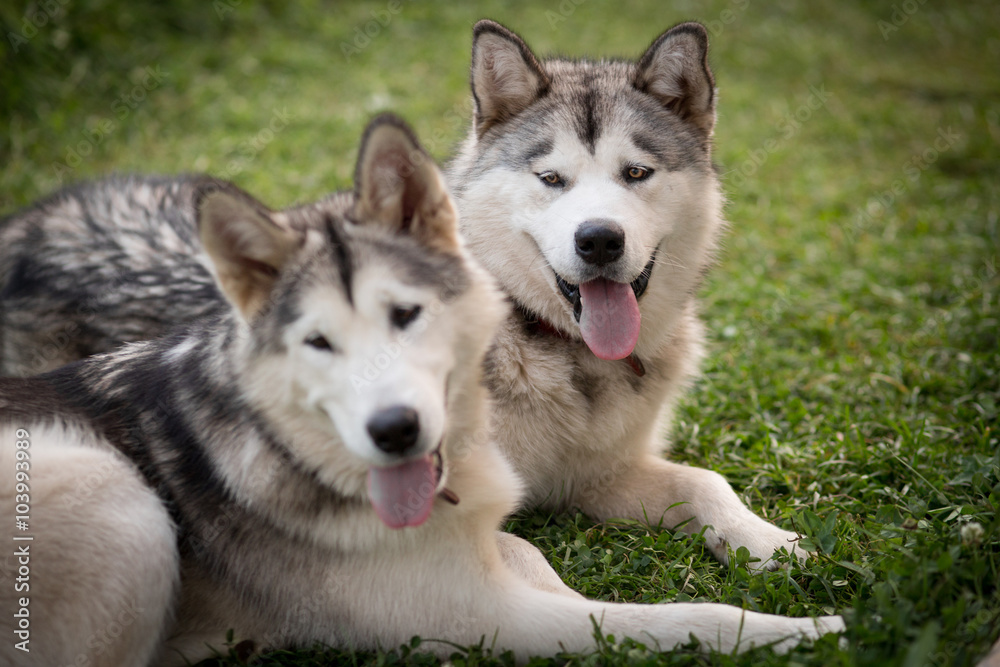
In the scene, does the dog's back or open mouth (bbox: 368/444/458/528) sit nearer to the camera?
open mouth (bbox: 368/444/458/528)

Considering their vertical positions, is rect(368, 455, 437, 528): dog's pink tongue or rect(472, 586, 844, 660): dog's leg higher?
rect(368, 455, 437, 528): dog's pink tongue

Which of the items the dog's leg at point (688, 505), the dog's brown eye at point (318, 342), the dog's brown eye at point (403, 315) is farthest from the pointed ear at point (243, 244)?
the dog's leg at point (688, 505)

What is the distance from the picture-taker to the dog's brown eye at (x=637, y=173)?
357cm

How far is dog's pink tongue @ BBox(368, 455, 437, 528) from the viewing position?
2.48m

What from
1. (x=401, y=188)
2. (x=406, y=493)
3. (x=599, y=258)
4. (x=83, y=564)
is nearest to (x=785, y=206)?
(x=599, y=258)

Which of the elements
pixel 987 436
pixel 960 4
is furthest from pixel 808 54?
pixel 987 436

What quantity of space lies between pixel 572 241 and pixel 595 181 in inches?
15.2

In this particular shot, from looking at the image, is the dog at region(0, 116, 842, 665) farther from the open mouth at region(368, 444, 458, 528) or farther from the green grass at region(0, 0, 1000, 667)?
the green grass at region(0, 0, 1000, 667)

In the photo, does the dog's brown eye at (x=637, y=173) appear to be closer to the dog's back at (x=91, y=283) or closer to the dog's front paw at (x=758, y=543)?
the dog's front paw at (x=758, y=543)

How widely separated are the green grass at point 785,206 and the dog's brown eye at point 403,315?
1203 mm

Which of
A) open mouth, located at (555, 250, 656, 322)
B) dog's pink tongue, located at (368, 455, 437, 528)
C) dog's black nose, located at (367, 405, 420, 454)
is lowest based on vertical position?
dog's pink tongue, located at (368, 455, 437, 528)

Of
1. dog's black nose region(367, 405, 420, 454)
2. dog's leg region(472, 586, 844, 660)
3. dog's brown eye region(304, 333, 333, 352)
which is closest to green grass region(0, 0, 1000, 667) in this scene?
dog's leg region(472, 586, 844, 660)

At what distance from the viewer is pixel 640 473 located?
374cm

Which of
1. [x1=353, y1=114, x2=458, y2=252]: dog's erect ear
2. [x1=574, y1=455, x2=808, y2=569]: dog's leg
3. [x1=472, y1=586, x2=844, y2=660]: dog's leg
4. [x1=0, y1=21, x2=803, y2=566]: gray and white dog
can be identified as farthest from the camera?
[x1=0, y1=21, x2=803, y2=566]: gray and white dog
